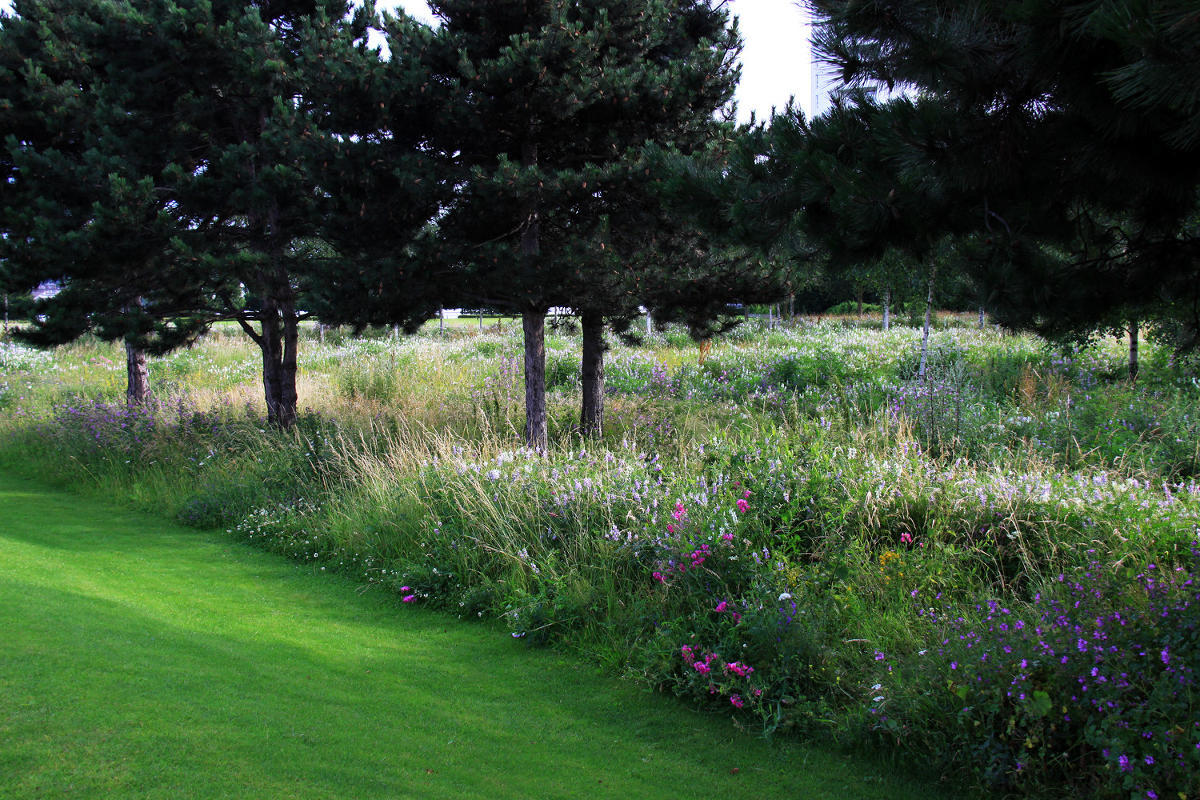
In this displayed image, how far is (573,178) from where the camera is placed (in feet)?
27.5

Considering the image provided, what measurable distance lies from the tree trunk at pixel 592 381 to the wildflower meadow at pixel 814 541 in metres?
0.34

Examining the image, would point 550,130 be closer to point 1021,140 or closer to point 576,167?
point 576,167

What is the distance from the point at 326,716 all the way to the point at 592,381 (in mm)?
6705

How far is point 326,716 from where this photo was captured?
13.4 ft

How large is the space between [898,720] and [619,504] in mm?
2830

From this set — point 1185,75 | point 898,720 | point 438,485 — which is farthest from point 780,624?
point 438,485

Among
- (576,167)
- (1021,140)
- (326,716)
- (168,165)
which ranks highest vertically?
(168,165)

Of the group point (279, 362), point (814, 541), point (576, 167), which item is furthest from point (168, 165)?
point (814, 541)

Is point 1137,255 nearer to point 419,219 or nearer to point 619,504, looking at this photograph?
point 619,504

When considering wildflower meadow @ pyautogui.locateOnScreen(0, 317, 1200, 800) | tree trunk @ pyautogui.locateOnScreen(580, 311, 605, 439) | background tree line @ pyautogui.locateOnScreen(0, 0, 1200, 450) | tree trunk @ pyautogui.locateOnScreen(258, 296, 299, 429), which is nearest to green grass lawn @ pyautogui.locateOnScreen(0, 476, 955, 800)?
wildflower meadow @ pyautogui.locateOnScreen(0, 317, 1200, 800)

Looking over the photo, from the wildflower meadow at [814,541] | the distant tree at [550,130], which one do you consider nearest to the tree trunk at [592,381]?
the distant tree at [550,130]

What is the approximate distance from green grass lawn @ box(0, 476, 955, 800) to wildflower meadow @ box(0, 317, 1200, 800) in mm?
296

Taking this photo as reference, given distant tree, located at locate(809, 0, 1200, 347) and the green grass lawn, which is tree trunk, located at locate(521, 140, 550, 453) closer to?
the green grass lawn

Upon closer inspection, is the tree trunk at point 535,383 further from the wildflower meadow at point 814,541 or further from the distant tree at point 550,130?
the wildflower meadow at point 814,541
